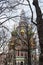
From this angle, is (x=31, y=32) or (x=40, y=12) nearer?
(x=40, y=12)

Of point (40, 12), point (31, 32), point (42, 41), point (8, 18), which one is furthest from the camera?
point (31, 32)

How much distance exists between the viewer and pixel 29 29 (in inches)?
1241

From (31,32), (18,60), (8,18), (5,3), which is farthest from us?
(18,60)

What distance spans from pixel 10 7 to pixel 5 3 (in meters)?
0.45

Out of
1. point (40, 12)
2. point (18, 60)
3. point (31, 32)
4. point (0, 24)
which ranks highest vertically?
point (40, 12)

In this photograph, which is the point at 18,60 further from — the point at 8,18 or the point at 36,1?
the point at 36,1

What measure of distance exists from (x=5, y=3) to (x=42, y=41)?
893 cm

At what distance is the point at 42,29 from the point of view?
700 centimetres

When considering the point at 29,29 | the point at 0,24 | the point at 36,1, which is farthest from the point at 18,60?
the point at 36,1

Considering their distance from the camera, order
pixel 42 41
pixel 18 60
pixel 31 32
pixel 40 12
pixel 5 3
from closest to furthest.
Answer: pixel 42 41, pixel 40 12, pixel 5 3, pixel 31 32, pixel 18 60

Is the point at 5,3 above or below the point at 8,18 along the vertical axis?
above

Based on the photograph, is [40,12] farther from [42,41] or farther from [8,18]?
[8,18]

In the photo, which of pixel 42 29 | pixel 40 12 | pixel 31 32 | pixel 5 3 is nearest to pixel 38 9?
pixel 40 12

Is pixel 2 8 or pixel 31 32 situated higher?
pixel 2 8
